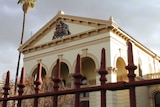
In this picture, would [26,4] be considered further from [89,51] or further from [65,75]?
[89,51]

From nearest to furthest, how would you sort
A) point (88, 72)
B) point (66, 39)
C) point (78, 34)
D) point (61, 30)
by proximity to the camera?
point (78, 34), point (66, 39), point (61, 30), point (88, 72)

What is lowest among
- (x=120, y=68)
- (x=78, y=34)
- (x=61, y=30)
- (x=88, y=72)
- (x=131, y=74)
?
(x=131, y=74)

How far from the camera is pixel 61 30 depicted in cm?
2509

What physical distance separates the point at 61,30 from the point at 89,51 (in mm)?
4419

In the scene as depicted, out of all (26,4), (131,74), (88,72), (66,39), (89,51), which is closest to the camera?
(131,74)

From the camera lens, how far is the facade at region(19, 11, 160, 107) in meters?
21.1

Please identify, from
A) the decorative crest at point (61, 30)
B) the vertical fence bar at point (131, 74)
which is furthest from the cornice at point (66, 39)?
the vertical fence bar at point (131, 74)

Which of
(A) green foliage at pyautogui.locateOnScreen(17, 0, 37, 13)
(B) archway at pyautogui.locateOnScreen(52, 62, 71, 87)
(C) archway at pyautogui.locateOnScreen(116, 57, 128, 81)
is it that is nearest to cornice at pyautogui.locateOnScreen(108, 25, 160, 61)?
(C) archway at pyautogui.locateOnScreen(116, 57, 128, 81)

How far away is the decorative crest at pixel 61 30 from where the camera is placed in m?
24.8

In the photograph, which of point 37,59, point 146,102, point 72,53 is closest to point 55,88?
point 72,53

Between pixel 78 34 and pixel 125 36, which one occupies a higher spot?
pixel 78 34

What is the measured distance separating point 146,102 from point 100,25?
Answer: 8381mm

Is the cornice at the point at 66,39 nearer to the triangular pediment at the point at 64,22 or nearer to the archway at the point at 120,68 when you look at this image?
the triangular pediment at the point at 64,22

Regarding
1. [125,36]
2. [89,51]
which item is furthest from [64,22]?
[125,36]
